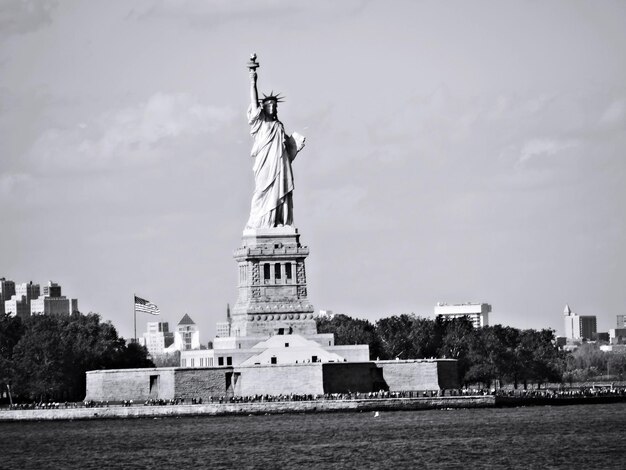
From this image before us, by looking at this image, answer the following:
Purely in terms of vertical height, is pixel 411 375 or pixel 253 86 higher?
pixel 253 86

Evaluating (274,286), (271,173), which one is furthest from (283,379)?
(271,173)

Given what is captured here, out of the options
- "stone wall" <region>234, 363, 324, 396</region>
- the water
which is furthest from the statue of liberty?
the water

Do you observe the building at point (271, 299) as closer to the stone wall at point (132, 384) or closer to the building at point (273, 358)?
the building at point (273, 358)

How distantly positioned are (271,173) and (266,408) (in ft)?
44.2

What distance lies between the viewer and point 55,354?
113875 millimetres

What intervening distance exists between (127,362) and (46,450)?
125 feet

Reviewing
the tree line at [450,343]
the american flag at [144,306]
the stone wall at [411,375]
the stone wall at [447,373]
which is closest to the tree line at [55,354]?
the american flag at [144,306]

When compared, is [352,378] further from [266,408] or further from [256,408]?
[256,408]

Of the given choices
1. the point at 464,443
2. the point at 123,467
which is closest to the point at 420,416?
the point at 464,443

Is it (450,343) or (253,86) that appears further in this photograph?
(450,343)

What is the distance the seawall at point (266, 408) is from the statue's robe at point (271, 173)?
37.2ft

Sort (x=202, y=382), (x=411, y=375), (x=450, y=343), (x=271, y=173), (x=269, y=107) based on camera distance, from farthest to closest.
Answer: (x=450, y=343) < (x=271, y=173) < (x=269, y=107) < (x=411, y=375) < (x=202, y=382)

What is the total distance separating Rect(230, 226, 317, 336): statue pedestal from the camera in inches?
4252

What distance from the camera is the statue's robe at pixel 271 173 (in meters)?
109
